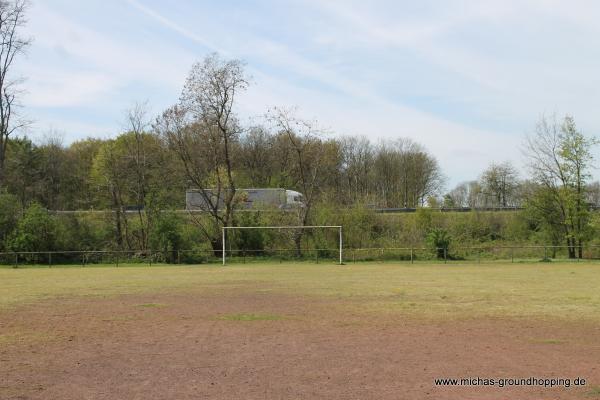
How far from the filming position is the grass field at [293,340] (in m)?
8.41

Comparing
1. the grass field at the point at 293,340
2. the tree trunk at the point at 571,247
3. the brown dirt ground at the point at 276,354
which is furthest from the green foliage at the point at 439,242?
Result: the brown dirt ground at the point at 276,354

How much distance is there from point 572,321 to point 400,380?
777cm

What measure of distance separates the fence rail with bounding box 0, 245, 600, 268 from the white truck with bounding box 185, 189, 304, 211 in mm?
5161

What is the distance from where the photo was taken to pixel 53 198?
2697 inches

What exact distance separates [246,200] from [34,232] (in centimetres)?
1872

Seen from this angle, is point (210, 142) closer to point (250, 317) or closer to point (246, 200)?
point (246, 200)

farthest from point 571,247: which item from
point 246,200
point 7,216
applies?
point 7,216

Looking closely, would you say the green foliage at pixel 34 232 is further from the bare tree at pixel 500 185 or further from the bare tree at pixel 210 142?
the bare tree at pixel 500 185

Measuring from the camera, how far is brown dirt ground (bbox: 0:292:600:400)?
320 inches

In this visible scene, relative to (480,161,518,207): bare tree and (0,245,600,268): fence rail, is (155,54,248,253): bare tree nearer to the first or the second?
(0,245,600,268): fence rail

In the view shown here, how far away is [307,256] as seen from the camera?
1906 inches

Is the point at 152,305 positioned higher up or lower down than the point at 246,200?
lower down

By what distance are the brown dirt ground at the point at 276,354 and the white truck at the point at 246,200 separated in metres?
35.4

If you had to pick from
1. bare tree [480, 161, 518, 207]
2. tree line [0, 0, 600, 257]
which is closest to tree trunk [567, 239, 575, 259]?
tree line [0, 0, 600, 257]
